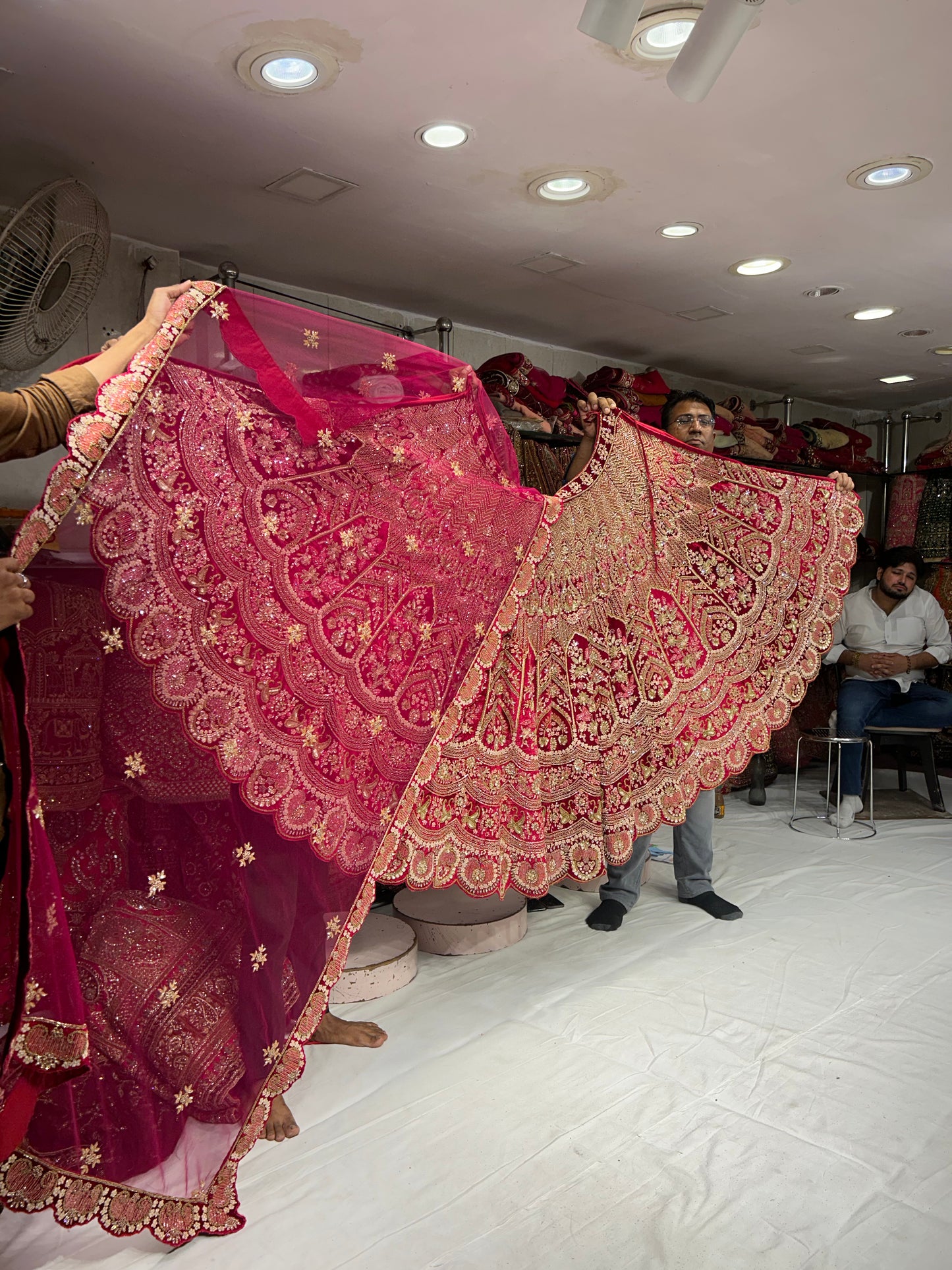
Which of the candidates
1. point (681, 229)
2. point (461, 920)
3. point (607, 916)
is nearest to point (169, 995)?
point (461, 920)

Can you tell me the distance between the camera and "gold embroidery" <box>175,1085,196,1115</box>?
1.48 m

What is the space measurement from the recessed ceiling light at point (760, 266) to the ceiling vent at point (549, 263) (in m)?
0.62

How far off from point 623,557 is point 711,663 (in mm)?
378

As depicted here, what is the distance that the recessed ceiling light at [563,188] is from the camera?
2.62 m

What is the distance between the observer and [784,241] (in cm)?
317

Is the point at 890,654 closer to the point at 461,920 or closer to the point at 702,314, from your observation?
the point at 702,314

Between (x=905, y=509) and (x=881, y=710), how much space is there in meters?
2.17

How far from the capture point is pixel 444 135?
92.0 inches

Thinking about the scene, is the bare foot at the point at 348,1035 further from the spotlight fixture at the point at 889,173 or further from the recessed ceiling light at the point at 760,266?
the recessed ceiling light at the point at 760,266

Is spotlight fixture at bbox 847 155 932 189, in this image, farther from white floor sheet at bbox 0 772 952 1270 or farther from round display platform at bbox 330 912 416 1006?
round display platform at bbox 330 912 416 1006

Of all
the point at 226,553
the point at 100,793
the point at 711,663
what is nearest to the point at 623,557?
the point at 711,663

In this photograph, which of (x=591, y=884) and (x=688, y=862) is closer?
(x=688, y=862)

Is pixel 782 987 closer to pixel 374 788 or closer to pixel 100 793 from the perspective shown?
pixel 374 788

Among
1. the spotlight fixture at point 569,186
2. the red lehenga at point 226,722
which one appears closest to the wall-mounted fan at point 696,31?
the red lehenga at point 226,722
